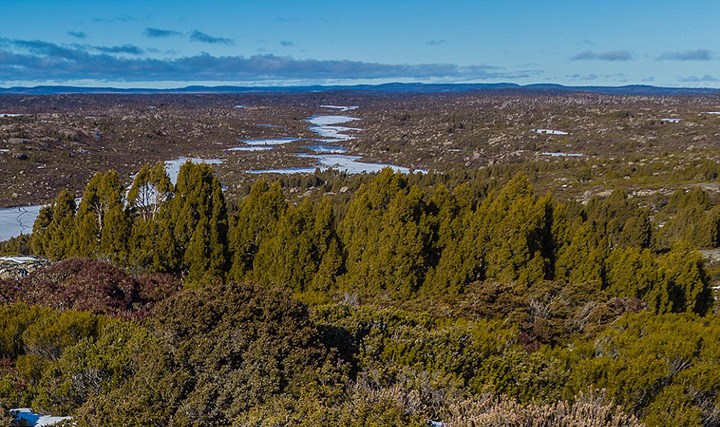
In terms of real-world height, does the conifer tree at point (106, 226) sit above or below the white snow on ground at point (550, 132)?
below

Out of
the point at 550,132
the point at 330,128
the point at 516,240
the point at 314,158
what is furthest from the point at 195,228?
the point at 330,128

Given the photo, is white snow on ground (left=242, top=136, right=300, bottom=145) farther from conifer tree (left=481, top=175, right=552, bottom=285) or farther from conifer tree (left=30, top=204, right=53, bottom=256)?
conifer tree (left=481, top=175, right=552, bottom=285)

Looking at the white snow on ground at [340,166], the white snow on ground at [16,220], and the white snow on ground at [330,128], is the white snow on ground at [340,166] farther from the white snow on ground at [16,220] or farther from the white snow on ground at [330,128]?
the white snow on ground at [16,220]

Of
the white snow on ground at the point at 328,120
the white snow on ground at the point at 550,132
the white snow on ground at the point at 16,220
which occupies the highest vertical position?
the white snow on ground at the point at 328,120

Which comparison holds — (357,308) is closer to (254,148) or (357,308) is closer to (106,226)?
(106,226)

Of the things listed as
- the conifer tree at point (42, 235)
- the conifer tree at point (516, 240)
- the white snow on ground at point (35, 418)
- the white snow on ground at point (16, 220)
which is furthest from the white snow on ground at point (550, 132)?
the white snow on ground at point (35, 418)

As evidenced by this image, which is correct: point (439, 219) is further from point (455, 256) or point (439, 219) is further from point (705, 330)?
point (705, 330)

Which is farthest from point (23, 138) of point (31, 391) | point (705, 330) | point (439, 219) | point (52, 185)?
point (705, 330)
